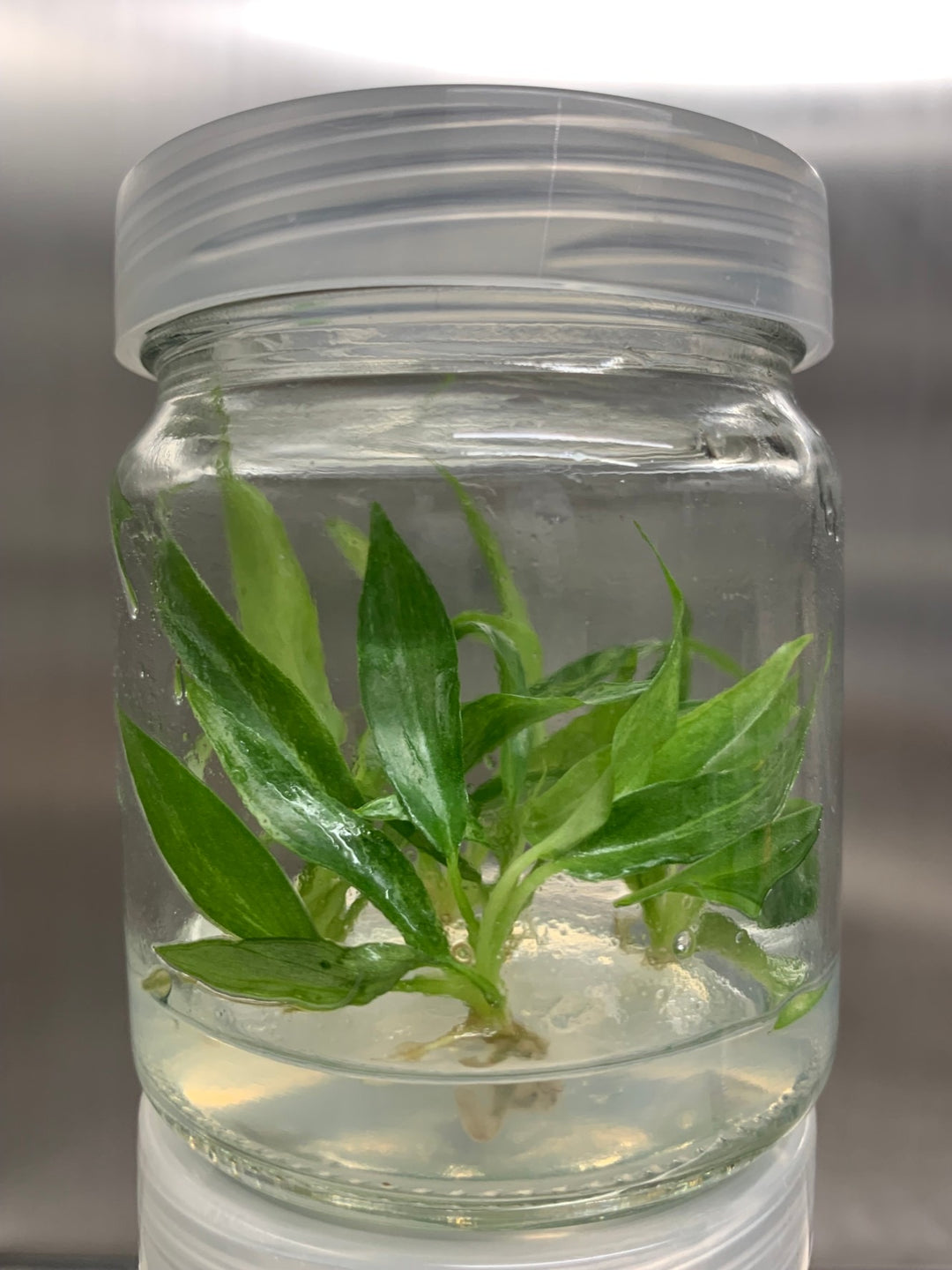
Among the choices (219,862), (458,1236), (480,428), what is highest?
(480,428)

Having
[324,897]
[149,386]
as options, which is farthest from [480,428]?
[149,386]

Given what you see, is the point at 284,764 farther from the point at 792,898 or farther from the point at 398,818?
the point at 792,898

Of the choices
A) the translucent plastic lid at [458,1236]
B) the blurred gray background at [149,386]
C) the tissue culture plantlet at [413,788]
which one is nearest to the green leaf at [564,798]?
the tissue culture plantlet at [413,788]

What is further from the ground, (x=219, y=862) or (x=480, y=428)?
(x=480, y=428)

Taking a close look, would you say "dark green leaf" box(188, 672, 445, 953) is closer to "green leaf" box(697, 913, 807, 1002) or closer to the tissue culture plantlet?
the tissue culture plantlet

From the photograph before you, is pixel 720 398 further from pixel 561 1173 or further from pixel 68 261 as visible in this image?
pixel 68 261

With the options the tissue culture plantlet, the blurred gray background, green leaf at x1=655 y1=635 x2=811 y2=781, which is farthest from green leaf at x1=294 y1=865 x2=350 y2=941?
the blurred gray background

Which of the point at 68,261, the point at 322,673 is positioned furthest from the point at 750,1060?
the point at 68,261
